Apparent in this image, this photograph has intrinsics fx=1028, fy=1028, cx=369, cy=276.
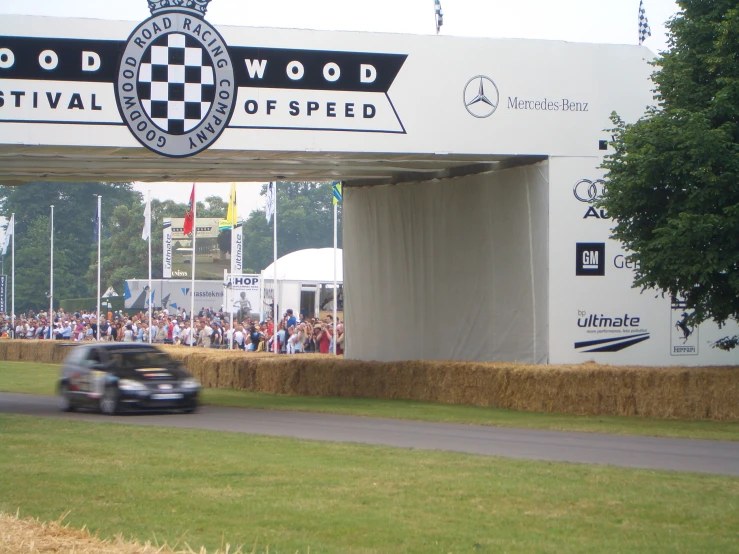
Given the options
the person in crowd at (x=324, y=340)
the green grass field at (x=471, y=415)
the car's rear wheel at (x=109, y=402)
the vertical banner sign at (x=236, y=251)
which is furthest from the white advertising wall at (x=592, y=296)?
the vertical banner sign at (x=236, y=251)

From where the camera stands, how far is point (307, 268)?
162ft

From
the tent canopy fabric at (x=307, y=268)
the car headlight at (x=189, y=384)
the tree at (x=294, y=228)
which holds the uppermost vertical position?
the tree at (x=294, y=228)

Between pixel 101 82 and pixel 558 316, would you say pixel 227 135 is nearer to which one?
pixel 101 82

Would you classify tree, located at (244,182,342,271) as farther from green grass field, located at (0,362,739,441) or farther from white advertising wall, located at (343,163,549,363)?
green grass field, located at (0,362,739,441)

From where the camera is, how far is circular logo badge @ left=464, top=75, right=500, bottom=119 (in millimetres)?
20859

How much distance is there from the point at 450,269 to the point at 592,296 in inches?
163

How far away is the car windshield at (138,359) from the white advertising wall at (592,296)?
315 inches

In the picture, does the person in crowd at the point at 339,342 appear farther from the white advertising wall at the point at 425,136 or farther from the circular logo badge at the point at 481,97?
the circular logo badge at the point at 481,97

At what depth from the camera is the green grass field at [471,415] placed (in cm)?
1705

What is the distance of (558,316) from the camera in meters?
21.2

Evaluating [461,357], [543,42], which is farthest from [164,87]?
[461,357]

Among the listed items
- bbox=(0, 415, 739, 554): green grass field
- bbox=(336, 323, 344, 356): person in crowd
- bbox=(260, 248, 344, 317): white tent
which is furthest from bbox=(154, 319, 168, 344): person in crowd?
bbox=(0, 415, 739, 554): green grass field

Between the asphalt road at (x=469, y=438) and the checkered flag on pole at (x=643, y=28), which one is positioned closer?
the asphalt road at (x=469, y=438)

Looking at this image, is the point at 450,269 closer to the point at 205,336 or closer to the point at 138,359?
the point at 138,359
